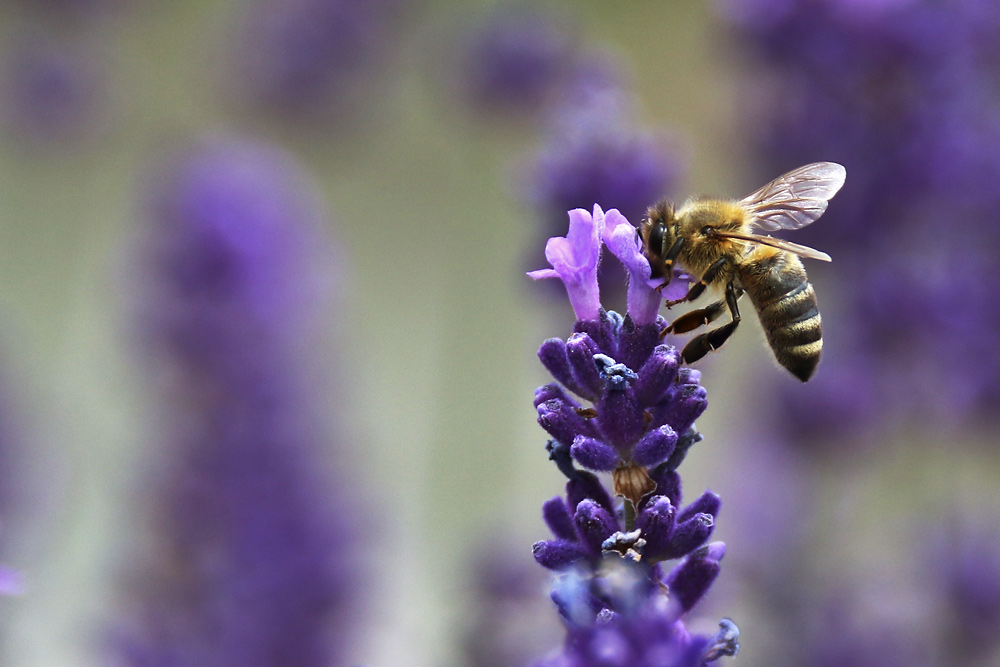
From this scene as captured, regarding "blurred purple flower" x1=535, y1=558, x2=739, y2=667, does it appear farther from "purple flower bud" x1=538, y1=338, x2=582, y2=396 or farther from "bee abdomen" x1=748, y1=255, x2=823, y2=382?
"bee abdomen" x1=748, y1=255, x2=823, y2=382

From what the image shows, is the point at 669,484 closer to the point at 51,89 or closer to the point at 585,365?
the point at 585,365

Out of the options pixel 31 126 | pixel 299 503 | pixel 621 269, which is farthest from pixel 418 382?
pixel 621 269

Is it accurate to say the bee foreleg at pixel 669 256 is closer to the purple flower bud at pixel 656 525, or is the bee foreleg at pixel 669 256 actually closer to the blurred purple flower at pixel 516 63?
the purple flower bud at pixel 656 525

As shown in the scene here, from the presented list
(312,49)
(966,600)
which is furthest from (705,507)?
(312,49)

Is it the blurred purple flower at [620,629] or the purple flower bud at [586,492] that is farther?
the purple flower bud at [586,492]

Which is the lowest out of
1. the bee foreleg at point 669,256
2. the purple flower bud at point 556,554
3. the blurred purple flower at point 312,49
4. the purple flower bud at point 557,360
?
the purple flower bud at point 556,554

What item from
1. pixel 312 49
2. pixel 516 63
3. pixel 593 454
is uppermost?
pixel 312 49

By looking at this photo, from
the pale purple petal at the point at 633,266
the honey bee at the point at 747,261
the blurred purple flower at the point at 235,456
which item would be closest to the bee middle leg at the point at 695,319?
the honey bee at the point at 747,261

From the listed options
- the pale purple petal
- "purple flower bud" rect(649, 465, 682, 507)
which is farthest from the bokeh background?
"purple flower bud" rect(649, 465, 682, 507)
